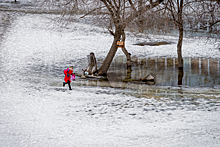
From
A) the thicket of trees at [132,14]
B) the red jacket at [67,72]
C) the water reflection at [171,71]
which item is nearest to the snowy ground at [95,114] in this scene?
the red jacket at [67,72]

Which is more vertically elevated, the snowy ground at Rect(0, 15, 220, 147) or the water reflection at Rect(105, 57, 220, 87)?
the water reflection at Rect(105, 57, 220, 87)

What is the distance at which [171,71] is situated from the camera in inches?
714

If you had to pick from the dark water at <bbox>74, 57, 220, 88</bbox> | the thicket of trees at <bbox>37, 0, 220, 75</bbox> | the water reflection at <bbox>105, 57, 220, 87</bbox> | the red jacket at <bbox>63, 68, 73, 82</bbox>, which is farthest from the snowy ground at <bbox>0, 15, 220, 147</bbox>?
the thicket of trees at <bbox>37, 0, 220, 75</bbox>

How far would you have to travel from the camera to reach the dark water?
1490 centimetres

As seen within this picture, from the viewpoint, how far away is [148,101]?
36.8ft

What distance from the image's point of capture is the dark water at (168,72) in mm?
14898

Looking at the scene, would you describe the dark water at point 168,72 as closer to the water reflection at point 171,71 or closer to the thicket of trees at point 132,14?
the water reflection at point 171,71

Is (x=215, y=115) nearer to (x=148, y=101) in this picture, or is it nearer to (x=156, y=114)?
(x=156, y=114)

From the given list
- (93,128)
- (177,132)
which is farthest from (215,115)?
(93,128)

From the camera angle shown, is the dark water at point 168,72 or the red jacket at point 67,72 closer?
the red jacket at point 67,72

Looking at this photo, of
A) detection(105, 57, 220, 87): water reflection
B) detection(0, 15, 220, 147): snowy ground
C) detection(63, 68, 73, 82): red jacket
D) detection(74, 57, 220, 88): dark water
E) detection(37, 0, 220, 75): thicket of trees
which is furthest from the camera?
detection(105, 57, 220, 87): water reflection

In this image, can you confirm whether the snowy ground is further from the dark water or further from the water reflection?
the water reflection

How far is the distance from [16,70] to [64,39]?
1409cm

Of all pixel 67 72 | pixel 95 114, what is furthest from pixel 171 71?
pixel 95 114
